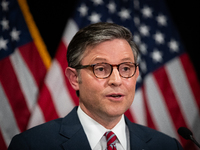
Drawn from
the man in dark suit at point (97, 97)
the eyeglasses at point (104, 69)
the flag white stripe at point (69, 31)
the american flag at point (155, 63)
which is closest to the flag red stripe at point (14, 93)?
the american flag at point (155, 63)

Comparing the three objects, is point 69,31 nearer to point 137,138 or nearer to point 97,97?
point 97,97

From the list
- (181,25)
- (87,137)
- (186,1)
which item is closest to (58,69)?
(87,137)

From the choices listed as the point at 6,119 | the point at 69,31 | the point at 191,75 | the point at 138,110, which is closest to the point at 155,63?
the point at 191,75

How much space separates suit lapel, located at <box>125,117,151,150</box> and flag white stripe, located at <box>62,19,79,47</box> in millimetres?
1113

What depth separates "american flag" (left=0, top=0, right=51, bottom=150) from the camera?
2102 mm

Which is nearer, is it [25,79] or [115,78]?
[115,78]

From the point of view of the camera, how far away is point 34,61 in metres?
2.23

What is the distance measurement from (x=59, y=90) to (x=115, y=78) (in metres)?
1.03

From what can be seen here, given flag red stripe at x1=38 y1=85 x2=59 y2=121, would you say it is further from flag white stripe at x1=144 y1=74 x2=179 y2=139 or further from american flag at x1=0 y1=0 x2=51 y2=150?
flag white stripe at x1=144 y1=74 x2=179 y2=139

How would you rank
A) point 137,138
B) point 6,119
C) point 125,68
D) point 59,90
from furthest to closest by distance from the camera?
point 59,90 → point 6,119 → point 137,138 → point 125,68

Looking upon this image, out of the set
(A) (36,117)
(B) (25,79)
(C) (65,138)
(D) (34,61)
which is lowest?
(C) (65,138)

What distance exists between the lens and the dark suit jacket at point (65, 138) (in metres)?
1.38

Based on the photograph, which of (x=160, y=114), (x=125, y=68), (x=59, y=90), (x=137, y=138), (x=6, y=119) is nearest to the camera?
(x=125, y=68)

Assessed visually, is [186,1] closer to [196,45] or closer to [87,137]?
[196,45]
